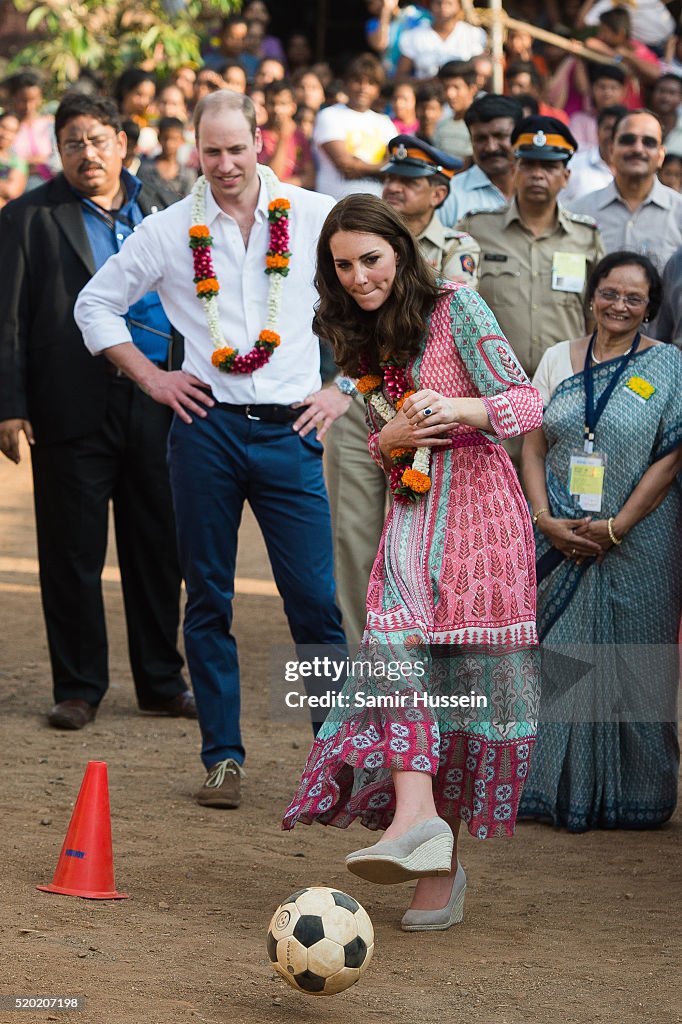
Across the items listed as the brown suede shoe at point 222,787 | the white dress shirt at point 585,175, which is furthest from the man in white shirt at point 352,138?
the brown suede shoe at point 222,787

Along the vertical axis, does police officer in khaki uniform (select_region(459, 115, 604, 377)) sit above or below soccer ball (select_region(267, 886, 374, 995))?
above

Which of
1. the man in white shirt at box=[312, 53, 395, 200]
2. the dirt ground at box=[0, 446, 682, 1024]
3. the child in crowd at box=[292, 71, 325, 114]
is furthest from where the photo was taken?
the child in crowd at box=[292, 71, 325, 114]

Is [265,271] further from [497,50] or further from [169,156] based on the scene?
[497,50]

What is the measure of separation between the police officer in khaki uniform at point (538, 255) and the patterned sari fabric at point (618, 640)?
1260 mm

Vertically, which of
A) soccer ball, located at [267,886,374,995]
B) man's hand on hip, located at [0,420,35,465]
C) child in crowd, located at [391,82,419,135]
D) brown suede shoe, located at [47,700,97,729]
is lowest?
brown suede shoe, located at [47,700,97,729]

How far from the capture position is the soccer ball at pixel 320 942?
4082 mm

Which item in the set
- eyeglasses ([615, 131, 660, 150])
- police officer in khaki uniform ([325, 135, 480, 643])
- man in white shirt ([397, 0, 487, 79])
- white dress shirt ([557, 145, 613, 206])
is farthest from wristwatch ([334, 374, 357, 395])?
man in white shirt ([397, 0, 487, 79])

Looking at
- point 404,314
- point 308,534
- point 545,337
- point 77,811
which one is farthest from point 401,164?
point 77,811

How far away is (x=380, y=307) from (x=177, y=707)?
135 inches

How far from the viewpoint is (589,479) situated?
21.1 feet

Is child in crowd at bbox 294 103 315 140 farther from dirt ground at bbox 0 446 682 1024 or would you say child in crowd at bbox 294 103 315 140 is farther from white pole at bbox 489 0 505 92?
dirt ground at bbox 0 446 682 1024

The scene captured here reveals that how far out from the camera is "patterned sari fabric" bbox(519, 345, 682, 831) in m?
6.36

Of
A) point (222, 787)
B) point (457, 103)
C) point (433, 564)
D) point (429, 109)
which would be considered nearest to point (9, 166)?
point (429, 109)

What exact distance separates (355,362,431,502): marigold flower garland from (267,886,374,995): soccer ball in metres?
1.27
